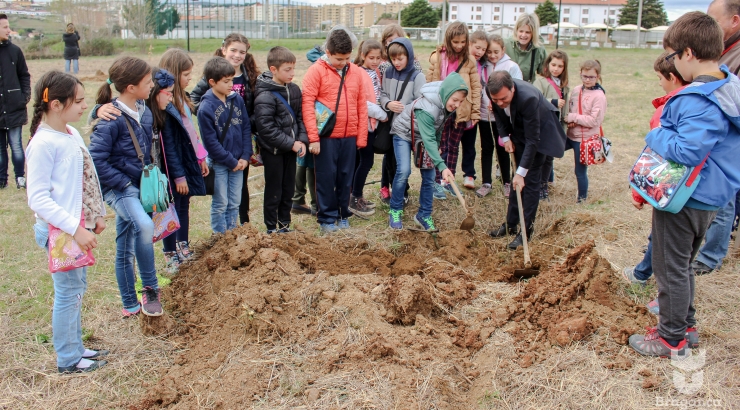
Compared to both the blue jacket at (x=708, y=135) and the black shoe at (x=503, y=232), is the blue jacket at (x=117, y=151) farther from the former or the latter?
the black shoe at (x=503, y=232)

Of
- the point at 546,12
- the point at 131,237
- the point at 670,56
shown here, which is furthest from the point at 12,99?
the point at 546,12

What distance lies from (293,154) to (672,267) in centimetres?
337

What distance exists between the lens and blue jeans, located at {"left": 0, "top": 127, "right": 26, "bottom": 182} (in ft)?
22.0

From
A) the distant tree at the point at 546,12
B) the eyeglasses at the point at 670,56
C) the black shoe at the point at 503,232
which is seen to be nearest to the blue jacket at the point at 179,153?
the black shoe at the point at 503,232

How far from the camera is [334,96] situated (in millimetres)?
5195

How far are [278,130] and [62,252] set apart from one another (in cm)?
Answer: 237

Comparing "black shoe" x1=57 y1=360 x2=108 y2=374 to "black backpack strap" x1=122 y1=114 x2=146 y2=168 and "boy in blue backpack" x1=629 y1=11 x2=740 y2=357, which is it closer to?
"black backpack strap" x1=122 y1=114 x2=146 y2=168

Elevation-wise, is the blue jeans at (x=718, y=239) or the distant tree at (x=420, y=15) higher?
the distant tree at (x=420, y=15)

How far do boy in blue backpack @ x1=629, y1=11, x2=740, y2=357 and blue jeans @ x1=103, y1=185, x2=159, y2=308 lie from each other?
3.10 m

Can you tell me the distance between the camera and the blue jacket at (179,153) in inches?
166

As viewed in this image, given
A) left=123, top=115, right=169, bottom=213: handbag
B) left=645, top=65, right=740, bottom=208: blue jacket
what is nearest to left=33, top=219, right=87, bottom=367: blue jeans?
left=123, top=115, right=169, bottom=213: handbag

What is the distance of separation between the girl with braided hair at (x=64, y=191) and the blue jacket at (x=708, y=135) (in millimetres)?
3139

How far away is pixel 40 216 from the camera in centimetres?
295

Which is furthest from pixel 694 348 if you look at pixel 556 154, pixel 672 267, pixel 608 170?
pixel 608 170
